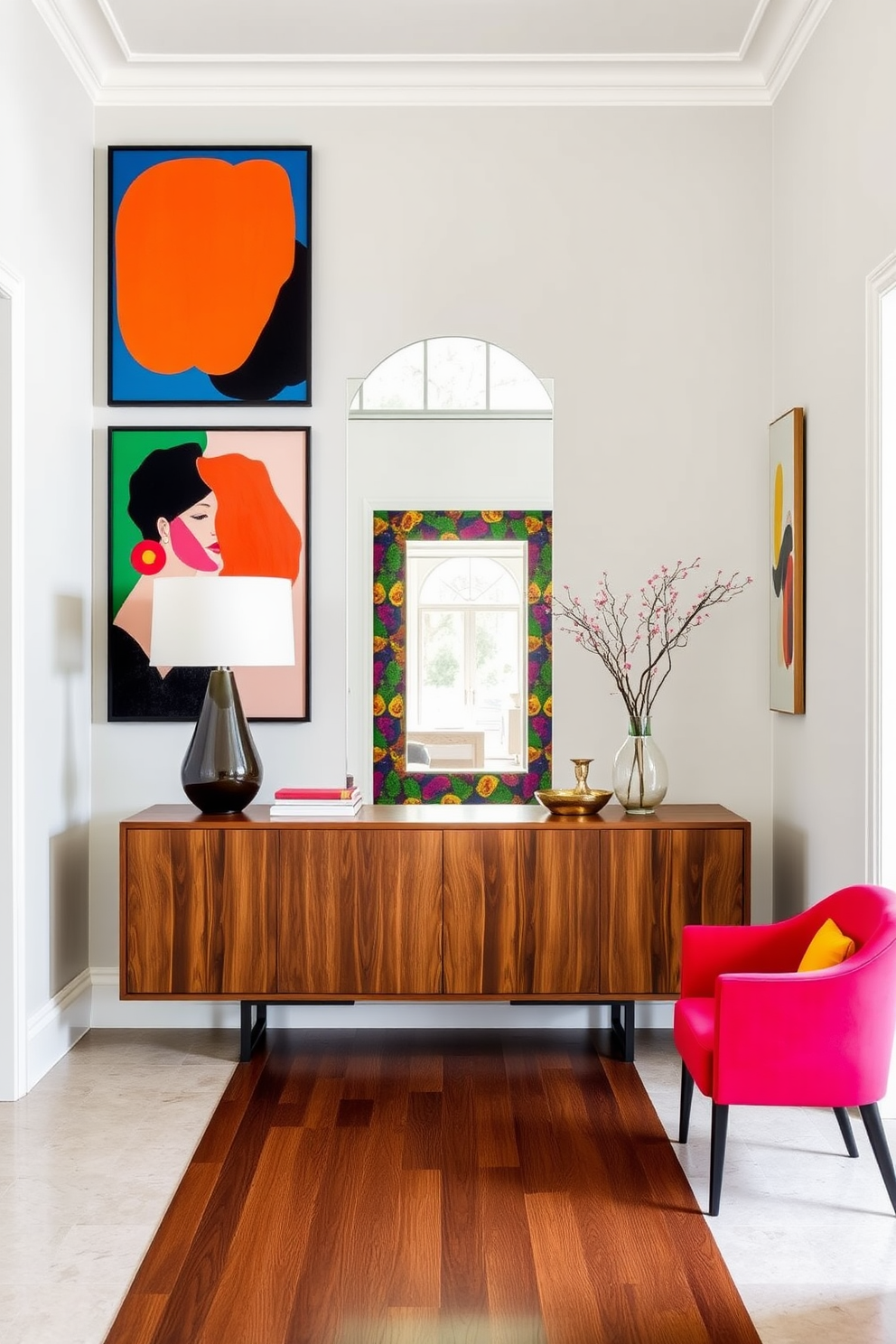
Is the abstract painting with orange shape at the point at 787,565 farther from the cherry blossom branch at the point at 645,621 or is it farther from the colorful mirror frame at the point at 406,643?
the colorful mirror frame at the point at 406,643

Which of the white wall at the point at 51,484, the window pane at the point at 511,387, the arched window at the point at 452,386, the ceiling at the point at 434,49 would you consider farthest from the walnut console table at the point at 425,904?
the ceiling at the point at 434,49

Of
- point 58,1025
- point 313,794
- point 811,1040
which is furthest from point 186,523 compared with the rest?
point 811,1040

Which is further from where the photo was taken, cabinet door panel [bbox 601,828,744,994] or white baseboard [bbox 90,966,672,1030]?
white baseboard [bbox 90,966,672,1030]

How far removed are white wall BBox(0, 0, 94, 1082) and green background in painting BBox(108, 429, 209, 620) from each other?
A: 85 mm

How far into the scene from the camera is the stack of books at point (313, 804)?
344 cm

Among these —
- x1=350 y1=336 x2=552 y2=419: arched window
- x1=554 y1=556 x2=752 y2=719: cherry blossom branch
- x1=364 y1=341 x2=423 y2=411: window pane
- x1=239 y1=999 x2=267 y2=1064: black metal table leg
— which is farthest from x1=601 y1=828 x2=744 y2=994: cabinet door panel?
x1=364 y1=341 x2=423 y2=411: window pane

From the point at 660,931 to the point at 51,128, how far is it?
3.04 meters

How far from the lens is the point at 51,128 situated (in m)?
3.39

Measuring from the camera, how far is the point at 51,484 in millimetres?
3447

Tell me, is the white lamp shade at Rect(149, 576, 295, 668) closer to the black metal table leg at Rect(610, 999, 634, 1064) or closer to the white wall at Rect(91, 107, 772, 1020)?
the white wall at Rect(91, 107, 772, 1020)

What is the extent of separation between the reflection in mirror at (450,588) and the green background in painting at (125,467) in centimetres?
135

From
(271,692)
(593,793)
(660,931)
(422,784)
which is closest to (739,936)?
(660,931)

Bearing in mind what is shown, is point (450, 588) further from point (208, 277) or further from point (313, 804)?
point (313, 804)

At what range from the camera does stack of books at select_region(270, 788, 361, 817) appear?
344 cm
